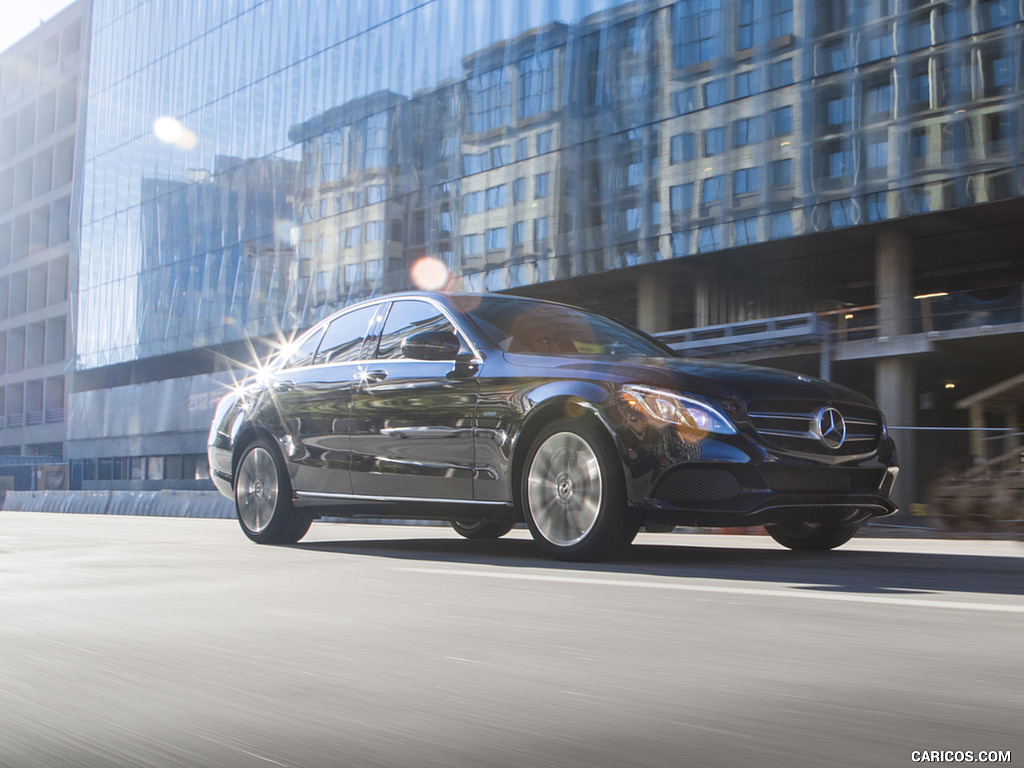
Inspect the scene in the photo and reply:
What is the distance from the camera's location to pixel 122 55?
59875mm

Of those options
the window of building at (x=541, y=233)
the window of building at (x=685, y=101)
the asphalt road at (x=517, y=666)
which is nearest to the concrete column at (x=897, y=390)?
the window of building at (x=685, y=101)

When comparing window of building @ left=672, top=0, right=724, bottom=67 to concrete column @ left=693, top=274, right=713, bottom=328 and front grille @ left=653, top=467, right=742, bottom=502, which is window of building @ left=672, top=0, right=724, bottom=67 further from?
front grille @ left=653, top=467, right=742, bottom=502

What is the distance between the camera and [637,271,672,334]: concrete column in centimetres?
3312

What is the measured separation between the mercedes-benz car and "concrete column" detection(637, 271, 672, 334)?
24871 millimetres

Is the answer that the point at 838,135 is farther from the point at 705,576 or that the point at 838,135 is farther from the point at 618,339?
the point at 705,576

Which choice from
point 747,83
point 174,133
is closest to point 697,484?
point 747,83

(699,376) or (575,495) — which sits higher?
(699,376)

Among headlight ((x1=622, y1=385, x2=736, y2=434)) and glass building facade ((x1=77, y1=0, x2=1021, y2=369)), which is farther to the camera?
glass building facade ((x1=77, y1=0, x2=1021, y2=369))

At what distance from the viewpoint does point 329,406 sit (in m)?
8.27

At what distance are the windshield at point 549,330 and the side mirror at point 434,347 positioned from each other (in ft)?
0.75

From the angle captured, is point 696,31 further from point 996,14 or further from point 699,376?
point 699,376

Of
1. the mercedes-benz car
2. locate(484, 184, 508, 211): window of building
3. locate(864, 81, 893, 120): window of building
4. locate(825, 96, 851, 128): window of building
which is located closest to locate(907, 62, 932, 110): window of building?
locate(864, 81, 893, 120): window of building

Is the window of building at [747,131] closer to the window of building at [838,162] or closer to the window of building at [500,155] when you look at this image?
the window of building at [838,162]

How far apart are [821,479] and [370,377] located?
3105 millimetres
